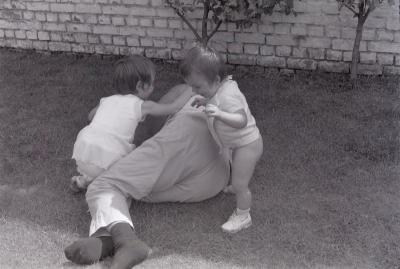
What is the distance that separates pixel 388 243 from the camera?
319 cm

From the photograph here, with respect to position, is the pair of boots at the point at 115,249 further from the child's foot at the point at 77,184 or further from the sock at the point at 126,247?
the child's foot at the point at 77,184

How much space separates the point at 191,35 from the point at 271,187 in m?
2.91

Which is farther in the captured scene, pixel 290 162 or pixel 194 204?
pixel 290 162

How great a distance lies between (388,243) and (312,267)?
50 cm

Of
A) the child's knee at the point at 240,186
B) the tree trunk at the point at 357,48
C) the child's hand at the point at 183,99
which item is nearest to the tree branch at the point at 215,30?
the tree trunk at the point at 357,48

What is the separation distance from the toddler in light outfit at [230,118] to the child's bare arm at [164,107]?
38cm

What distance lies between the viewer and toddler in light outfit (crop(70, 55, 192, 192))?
3.55 metres

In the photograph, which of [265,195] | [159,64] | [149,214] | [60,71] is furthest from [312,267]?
[60,71]

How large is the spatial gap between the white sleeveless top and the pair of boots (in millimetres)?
563

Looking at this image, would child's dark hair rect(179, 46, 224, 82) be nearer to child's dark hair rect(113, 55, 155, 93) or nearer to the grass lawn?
child's dark hair rect(113, 55, 155, 93)

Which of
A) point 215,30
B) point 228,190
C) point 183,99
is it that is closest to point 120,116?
point 183,99

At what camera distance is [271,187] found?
383 centimetres

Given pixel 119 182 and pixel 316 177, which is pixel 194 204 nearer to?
pixel 119 182

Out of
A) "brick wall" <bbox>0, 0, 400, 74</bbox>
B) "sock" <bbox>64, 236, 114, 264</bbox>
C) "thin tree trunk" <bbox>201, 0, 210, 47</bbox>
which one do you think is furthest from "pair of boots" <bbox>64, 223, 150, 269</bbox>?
"brick wall" <bbox>0, 0, 400, 74</bbox>
